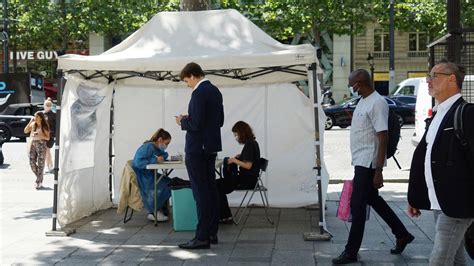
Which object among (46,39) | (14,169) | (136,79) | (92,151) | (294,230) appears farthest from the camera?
(46,39)

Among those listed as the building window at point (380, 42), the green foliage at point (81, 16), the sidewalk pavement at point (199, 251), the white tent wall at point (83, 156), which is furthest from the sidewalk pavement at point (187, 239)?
the building window at point (380, 42)

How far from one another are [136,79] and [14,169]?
7.28m

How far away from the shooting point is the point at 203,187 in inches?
273

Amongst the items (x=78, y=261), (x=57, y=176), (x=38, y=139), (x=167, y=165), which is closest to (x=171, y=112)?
(x=167, y=165)

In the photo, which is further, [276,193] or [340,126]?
[340,126]

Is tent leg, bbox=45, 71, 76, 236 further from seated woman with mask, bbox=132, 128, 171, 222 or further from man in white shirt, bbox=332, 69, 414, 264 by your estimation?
man in white shirt, bbox=332, 69, 414, 264

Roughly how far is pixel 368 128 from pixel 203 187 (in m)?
1.87

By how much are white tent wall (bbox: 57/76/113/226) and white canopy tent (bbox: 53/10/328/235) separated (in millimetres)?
13

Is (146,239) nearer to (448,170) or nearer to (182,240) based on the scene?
(182,240)

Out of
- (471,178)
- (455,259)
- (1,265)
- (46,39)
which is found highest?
(46,39)

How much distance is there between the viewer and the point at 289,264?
6.40 m

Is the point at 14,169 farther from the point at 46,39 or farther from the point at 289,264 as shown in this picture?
the point at 46,39

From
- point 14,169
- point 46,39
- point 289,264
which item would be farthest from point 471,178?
point 46,39

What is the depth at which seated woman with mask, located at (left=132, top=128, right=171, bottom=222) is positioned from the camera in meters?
8.55
